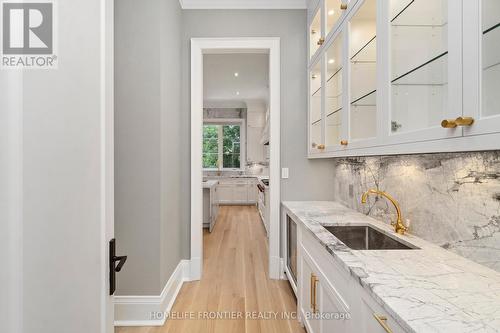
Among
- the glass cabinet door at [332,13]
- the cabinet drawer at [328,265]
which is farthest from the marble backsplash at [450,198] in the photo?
the glass cabinet door at [332,13]

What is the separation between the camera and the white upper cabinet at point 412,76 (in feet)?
2.58

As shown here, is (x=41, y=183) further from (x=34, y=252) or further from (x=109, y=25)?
(x=109, y=25)

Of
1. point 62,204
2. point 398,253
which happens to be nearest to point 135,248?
point 62,204

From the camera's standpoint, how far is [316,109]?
2521 millimetres

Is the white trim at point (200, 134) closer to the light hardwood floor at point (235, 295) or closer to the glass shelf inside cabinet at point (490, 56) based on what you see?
the light hardwood floor at point (235, 295)

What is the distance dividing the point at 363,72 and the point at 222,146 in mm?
7142

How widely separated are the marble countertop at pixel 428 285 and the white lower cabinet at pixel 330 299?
5cm

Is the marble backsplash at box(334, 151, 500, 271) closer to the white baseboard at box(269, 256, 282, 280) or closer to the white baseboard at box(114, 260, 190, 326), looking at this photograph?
the white baseboard at box(269, 256, 282, 280)

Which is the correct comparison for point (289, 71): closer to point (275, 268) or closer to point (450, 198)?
point (450, 198)

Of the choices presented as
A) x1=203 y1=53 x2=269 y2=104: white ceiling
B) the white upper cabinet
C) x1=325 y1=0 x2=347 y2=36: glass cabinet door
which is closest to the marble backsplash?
the white upper cabinet

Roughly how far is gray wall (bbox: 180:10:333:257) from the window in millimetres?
5615

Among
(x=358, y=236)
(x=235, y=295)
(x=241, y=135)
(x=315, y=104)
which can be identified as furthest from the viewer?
(x=241, y=135)

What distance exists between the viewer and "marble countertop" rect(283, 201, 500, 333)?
693mm

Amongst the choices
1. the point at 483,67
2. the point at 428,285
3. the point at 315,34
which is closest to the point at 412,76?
the point at 483,67
